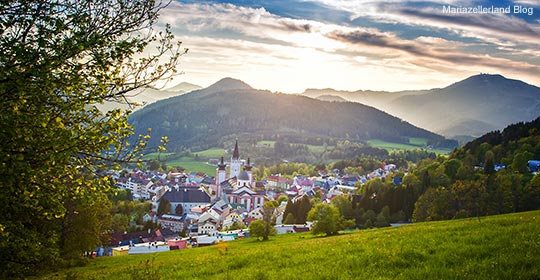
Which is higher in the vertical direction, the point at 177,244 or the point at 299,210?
the point at 299,210

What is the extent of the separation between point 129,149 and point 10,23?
3432 millimetres

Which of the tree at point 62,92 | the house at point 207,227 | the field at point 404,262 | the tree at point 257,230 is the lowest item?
the house at point 207,227

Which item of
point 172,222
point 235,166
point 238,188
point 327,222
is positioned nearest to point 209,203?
point 238,188

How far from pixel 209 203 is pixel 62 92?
10357 centimetres

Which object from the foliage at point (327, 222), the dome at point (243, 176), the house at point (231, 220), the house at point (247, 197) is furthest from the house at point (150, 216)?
the foliage at point (327, 222)

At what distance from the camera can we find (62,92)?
8.77m

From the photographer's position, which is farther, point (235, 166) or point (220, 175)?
point (235, 166)

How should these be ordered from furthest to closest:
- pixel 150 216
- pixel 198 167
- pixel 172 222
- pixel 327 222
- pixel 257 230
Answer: pixel 198 167 < pixel 150 216 < pixel 172 222 < pixel 257 230 < pixel 327 222

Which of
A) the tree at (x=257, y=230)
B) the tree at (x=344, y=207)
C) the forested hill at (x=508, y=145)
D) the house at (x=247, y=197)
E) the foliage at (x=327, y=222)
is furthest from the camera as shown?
the house at (x=247, y=197)

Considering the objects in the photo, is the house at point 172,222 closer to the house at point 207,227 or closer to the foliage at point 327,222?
the house at point 207,227

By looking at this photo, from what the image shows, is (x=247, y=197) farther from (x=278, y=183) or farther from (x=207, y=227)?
(x=278, y=183)

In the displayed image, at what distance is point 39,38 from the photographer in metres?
8.16

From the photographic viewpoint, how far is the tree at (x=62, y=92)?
766cm

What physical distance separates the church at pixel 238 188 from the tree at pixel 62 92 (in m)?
101
